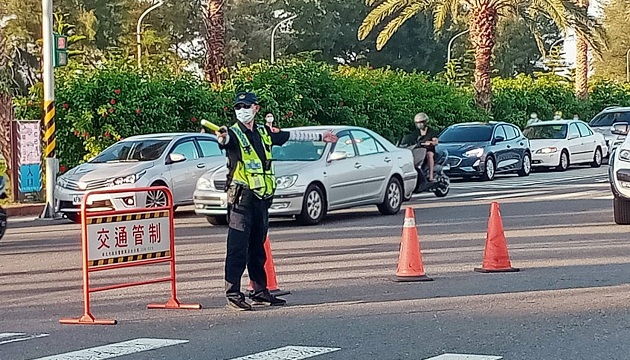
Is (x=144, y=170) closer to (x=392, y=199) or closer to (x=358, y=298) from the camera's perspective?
(x=392, y=199)

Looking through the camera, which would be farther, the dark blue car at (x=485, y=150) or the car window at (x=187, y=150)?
the dark blue car at (x=485, y=150)

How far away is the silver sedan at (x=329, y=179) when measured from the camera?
1659 cm

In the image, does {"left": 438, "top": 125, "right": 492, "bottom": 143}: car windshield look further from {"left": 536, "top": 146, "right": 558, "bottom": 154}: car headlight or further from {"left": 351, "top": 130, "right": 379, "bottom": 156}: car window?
{"left": 351, "top": 130, "right": 379, "bottom": 156}: car window

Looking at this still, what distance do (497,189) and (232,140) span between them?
53.1 feet

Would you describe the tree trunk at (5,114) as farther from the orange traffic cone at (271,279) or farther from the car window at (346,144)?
the orange traffic cone at (271,279)

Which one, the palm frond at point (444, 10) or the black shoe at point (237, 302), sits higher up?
the palm frond at point (444, 10)

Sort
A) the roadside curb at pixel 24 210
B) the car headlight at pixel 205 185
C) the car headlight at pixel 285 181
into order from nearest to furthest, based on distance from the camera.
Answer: the car headlight at pixel 285 181
the car headlight at pixel 205 185
the roadside curb at pixel 24 210

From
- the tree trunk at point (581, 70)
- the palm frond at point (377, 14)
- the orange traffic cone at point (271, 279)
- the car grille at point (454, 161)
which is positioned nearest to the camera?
the orange traffic cone at point (271, 279)

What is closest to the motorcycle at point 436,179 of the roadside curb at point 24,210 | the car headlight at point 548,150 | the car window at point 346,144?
the car window at point 346,144

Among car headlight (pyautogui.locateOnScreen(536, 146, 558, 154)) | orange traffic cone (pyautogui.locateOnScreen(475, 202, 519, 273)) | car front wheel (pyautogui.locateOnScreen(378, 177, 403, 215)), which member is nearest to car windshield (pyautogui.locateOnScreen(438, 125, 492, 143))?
car headlight (pyautogui.locateOnScreen(536, 146, 558, 154))

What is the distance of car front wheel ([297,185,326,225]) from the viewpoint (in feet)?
54.7

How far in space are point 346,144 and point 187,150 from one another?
11.0 feet

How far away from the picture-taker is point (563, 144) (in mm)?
32094

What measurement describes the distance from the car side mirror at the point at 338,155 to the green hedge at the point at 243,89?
24.8ft
